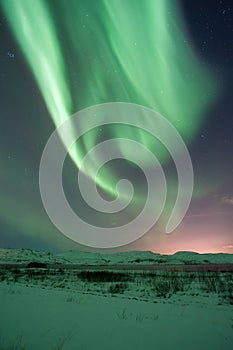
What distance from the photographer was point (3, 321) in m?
5.71

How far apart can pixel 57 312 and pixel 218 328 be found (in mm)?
3899

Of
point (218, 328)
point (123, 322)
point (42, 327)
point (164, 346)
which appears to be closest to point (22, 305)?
point (42, 327)

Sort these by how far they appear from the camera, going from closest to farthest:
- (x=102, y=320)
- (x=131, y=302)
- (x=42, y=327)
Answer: (x=42, y=327) → (x=102, y=320) → (x=131, y=302)

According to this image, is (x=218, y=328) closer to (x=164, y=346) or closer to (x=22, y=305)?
(x=164, y=346)

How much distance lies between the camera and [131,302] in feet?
29.3

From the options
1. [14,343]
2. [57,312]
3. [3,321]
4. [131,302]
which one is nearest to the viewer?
[14,343]

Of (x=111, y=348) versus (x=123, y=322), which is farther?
(x=123, y=322)

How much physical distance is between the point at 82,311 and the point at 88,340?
248 centimetres

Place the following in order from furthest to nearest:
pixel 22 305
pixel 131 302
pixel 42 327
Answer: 1. pixel 131 302
2. pixel 22 305
3. pixel 42 327

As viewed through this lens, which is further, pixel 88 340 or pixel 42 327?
pixel 42 327

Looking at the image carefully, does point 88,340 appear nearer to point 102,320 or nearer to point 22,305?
point 102,320

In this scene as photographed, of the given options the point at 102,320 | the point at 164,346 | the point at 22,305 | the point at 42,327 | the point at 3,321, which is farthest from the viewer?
the point at 22,305

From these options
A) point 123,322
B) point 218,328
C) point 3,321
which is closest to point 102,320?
point 123,322

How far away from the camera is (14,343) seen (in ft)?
14.2
